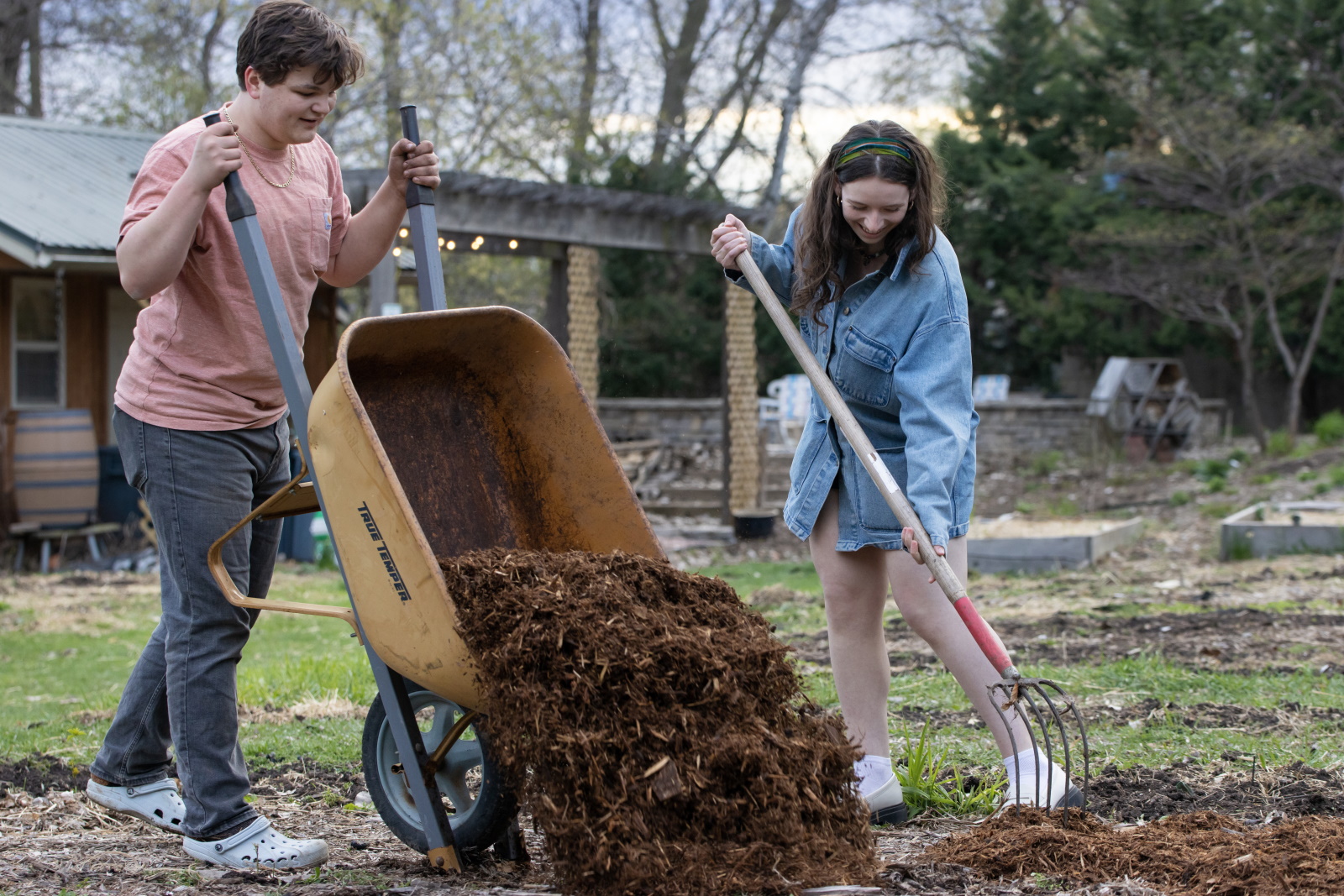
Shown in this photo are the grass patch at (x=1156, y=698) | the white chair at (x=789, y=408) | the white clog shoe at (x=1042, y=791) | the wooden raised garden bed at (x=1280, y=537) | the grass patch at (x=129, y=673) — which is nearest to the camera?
the white clog shoe at (x=1042, y=791)

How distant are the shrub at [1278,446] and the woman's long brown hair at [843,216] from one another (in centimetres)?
1383

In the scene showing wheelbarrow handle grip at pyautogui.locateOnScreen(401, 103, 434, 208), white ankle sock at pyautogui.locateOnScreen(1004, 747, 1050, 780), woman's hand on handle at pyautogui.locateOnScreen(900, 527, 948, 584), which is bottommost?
white ankle sock at pyautogui.locateOnScreen(1004, 747, 1050, 780)

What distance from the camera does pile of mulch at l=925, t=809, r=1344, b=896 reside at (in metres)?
2.26

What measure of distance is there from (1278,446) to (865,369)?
1422cm

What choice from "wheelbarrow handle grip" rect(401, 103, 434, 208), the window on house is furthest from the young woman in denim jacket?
the window on house

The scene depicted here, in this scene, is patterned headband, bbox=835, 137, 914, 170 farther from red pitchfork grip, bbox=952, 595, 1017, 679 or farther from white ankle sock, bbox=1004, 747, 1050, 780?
white ankle sock, bbox=1004, 747, 1050, 780

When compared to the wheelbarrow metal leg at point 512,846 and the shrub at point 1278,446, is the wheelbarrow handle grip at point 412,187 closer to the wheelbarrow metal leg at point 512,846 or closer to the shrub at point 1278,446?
the wheelbarrow metal leg at point 512,846

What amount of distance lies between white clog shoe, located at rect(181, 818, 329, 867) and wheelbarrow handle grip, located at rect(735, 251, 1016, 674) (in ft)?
4.72

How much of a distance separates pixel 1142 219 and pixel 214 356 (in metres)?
17.5

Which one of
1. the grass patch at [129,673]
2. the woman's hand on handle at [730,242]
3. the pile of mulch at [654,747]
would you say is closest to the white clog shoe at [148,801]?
the grass patch at [129,673]

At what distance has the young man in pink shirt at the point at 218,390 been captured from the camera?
2.52 meters

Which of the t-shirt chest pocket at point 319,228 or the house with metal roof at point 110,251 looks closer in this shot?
the t-shirt chest pocket at point 319,228

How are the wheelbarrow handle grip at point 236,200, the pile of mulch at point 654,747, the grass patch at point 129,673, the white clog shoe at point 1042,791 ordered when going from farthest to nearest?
the grass patch at point 129,673 < the white clog shoe at point 1042,791 < the wheelbarrow handle grip at point 236,200 < the pile of mulch at point 654,747

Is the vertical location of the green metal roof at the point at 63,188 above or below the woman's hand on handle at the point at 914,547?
above
